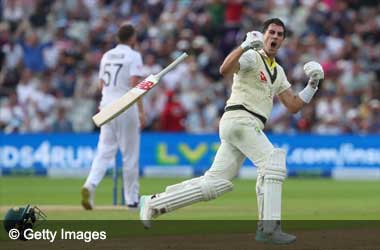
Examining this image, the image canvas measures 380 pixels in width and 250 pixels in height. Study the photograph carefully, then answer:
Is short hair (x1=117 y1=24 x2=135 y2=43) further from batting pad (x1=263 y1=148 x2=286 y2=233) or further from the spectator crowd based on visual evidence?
the spectator crowd

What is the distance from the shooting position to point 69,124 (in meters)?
22.5

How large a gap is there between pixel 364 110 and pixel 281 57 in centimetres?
229

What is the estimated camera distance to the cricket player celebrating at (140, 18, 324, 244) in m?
9.11

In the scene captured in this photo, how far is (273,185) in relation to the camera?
360 inches

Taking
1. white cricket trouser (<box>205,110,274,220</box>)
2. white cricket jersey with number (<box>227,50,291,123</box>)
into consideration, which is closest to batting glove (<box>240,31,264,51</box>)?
white cricket jersey with number (<box>227,50,291,123</box>)

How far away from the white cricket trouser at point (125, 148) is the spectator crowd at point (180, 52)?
858 cm

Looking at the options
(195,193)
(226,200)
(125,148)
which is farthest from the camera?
(226,200)

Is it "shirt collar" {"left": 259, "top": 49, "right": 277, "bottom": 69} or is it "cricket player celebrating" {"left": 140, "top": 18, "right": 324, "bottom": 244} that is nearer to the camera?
"cricket player celebrating" {"left": 140, "top": 18, "right": 324, "bottom": 244}

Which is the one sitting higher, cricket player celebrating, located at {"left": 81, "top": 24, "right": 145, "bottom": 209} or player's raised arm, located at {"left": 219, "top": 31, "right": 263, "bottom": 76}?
cricket player celebrating, located at {"left": 81, "top": 24, "right": 145, "bottom": 209}

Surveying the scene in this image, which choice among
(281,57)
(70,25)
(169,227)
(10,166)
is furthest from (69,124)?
(169,227)

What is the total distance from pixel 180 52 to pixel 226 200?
8.81m

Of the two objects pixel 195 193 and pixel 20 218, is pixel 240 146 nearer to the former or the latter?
pixel 195 193

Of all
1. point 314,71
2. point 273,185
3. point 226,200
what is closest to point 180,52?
point 226,200

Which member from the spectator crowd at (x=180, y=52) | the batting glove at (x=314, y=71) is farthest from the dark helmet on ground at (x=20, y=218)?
the spectator crowd at (x=180, y=52)
